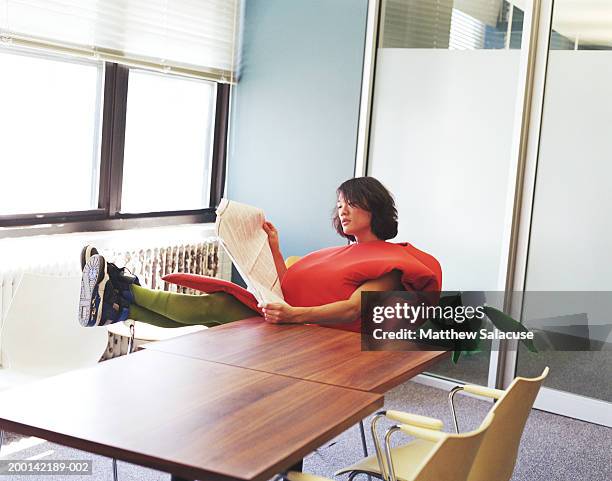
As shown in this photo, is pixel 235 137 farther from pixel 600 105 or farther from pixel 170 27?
pixel 600 105

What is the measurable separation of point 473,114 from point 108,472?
2838mm

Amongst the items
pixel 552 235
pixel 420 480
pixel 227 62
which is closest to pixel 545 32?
A: pixel 552 235

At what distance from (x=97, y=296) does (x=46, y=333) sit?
49 centimetres

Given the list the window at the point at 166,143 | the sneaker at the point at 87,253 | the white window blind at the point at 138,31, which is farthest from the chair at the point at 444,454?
the window at the point at 166,143

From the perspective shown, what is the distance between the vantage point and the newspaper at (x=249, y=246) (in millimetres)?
3525

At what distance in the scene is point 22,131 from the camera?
180 inches

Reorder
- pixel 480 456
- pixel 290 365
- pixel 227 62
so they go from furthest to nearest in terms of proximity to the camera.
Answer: pixel 227 62
pixel 290 365
pixel 480 456

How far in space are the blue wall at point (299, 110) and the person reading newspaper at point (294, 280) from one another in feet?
5.59

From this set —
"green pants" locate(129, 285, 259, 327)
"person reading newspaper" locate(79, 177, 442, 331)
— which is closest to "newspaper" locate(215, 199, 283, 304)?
"person reading newspaper" locate(79, 177, 442, 331)

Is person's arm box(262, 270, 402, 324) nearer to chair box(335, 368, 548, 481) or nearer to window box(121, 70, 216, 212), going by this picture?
chair box(335, 368, 548, 481)

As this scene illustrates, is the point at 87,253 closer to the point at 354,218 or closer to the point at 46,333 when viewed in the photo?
the point at 46,333

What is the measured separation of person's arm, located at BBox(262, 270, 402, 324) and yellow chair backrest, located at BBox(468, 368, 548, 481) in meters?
1.01

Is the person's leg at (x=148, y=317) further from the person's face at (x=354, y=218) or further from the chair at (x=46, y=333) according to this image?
the person's face at (x=354, y=218)

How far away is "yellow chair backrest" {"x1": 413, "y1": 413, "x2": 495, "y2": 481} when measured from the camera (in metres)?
1.89
